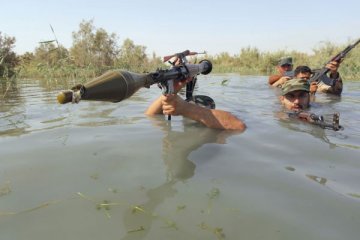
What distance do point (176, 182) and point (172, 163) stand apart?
42 cm

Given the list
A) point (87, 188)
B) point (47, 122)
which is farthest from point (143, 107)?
point (87, 188)

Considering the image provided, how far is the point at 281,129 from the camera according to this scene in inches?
160

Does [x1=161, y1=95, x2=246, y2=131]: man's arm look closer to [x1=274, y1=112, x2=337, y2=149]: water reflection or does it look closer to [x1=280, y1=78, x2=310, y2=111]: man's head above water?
[x1=274, y1=112, x2=337, y2=149]: water reflection

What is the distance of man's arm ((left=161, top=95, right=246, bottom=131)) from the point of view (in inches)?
116

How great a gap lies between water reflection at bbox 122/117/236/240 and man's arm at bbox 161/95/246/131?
4.8 inches

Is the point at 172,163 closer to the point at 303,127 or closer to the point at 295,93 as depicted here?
the point at 303,127

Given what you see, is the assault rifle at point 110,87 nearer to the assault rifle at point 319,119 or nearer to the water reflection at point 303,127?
the water reflection at point 303,127

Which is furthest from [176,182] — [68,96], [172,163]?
[68,96]

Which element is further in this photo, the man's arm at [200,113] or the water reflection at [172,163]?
the man's arm at [200,113]

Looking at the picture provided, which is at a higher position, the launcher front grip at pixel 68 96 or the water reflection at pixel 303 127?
the launcher front grip at pixel 68 96

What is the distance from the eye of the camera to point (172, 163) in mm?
2668

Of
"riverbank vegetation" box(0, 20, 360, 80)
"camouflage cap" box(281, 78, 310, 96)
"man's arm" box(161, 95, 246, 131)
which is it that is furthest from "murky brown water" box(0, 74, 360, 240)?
"riverbank vegetation" box(0, 20, 360, 80)

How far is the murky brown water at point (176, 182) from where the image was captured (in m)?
1.69

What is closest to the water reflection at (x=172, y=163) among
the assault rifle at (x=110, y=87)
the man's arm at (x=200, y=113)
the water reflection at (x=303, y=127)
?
the man's arm at (x=200, y=113)
